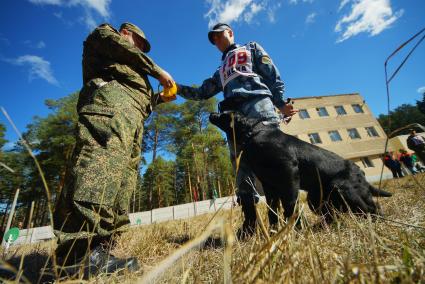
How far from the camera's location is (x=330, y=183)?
6.42ft

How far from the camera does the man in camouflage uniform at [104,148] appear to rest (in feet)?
4.53

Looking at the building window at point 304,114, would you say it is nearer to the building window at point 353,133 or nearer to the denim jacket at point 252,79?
the building window at point 353,133

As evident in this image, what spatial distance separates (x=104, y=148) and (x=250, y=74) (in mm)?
1767

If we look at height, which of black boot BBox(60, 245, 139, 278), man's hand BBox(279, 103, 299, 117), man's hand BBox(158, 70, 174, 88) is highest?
man's hand BBox(158, 70, 174, 88)

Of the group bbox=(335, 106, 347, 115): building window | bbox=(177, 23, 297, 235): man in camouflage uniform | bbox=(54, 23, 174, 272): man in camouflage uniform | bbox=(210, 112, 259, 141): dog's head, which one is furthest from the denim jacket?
bbox=(335, 106, 347, 115): building window

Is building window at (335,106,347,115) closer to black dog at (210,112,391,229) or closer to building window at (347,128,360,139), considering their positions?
building window at (347,128,360,139)

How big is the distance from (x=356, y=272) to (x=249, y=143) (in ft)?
5.16

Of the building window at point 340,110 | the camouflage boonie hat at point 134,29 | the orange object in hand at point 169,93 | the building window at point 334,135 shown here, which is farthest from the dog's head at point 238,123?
the building window at point 340,110

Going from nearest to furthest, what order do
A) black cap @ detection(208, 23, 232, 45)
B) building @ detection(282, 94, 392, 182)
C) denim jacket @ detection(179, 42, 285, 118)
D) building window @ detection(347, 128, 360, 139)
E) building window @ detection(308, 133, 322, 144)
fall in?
denim jacket @ detection(179, 42, 285, 118) < black cap @ detection(208, 23, 232, 45) < building @ detection(282, 94, 392, 182) < building window @ detection(308, 133, 322, 144) < building window @ detection(347, 128, 360, 139)

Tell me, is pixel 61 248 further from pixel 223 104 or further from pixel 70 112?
pixel 70 112

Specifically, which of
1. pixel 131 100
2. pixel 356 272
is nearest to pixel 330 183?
pixel 356 272

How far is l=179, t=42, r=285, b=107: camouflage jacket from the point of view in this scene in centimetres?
253

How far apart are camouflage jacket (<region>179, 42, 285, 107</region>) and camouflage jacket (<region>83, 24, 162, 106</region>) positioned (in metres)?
0.90

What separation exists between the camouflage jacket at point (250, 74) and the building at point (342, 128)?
23.9 meters
